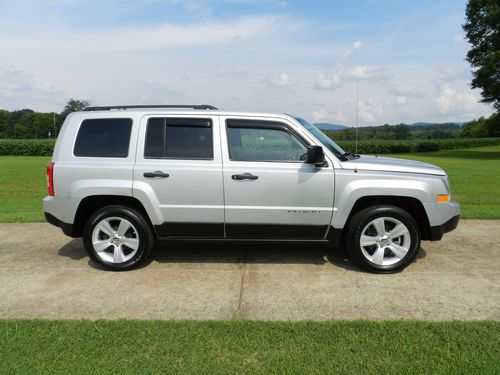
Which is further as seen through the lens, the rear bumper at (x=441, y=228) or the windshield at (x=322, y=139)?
the windshield at (x=322, y=139)

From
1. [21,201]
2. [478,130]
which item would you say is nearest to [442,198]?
[21,201]

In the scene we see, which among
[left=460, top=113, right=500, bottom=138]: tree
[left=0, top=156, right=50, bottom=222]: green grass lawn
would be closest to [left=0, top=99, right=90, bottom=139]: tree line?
[left=0, top=156, right=50, bottom=222]: green grass lawn

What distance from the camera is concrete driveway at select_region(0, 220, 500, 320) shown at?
3.62 m

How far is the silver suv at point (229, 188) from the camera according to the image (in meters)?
4.43

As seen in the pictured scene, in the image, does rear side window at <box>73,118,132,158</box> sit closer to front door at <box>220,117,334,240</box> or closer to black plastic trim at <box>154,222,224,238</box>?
black plastic trim at <box>154,222,224,238</box>

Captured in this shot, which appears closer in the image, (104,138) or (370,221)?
(370,221)

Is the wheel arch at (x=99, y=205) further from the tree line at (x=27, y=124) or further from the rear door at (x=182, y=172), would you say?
the tree line at (x=27, y=124)

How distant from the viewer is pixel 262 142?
14.9 feet

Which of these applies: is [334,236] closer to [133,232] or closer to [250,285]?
[250,285]

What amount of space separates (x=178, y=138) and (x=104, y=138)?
894 mm

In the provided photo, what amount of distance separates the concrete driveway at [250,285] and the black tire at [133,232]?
0.42 feet

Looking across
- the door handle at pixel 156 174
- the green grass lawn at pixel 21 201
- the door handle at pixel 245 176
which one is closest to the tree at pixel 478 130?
the green grass lawn at pixel 21 201

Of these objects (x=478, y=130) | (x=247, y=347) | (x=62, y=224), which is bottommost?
(x=247, y=347)

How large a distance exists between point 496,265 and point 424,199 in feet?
4.48
